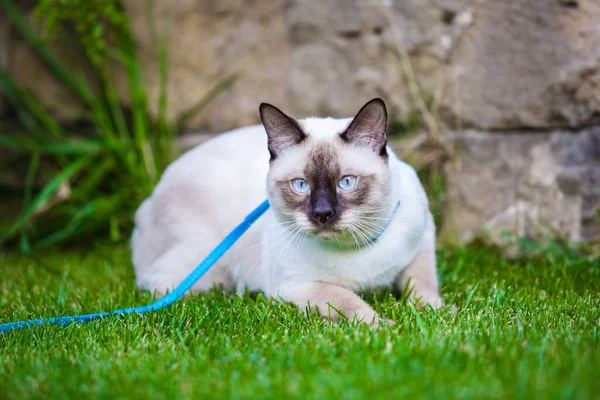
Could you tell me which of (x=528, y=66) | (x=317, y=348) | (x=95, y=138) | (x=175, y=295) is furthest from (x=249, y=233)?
(x=95, y=138)

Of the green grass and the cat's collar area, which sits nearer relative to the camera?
the green grass

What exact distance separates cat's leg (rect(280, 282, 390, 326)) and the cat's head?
0.20 metres

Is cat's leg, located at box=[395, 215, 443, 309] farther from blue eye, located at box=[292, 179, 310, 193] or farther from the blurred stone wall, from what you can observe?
the blurred stone wall

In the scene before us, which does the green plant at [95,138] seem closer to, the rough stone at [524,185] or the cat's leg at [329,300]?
the rough stone at [524,185]

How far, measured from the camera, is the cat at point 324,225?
7.02 feet

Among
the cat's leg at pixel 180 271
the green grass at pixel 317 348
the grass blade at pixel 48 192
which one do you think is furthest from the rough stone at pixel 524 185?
the grass blade at pixel 48 192

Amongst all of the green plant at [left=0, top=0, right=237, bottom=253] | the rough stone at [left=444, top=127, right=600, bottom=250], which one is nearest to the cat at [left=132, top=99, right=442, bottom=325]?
the rough stone at [left=444, top=127, right=600, bottom=250]

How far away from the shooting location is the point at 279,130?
225cm

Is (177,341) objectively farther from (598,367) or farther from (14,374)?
(598,367)

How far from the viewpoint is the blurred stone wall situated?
304cm

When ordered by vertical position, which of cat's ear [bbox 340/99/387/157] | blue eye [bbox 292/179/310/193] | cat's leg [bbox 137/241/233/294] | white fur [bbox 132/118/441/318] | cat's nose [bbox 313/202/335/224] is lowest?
cat's leg [bbox 137/241/233/294]

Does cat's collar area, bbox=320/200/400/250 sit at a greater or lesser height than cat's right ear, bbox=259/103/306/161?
lesser

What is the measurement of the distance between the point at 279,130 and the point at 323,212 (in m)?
0.39

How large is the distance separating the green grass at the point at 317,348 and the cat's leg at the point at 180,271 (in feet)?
0.34
